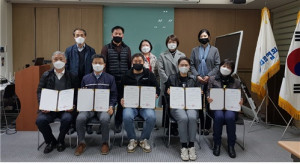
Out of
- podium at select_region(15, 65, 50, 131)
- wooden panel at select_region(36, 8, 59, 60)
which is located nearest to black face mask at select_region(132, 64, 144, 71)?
podium at select_region(15, 65, 50, 131)

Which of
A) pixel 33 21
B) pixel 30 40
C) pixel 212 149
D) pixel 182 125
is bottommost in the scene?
pixel 212 149

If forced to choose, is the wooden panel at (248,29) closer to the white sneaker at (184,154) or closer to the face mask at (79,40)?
the white sneaker at (184,154)

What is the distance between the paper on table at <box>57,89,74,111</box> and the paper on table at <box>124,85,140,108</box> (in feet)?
2.38

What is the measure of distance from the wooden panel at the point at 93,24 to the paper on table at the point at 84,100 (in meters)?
3.01

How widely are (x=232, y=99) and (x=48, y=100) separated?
2.47 meters

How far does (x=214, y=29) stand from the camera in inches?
253

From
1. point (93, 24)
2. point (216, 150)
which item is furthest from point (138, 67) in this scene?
point (93, 24)

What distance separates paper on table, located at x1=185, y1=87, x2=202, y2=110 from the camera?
141 inches

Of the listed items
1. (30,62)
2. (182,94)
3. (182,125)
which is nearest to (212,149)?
(182,125)

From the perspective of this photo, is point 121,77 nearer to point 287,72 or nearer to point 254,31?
point 287,72

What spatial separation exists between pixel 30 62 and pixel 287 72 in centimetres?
548

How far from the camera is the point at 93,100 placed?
352cm

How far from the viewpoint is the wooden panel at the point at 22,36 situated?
612cm

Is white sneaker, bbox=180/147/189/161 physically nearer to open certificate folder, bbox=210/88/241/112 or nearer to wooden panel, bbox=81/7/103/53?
open certificate folder, bbox=210/88/241/112
